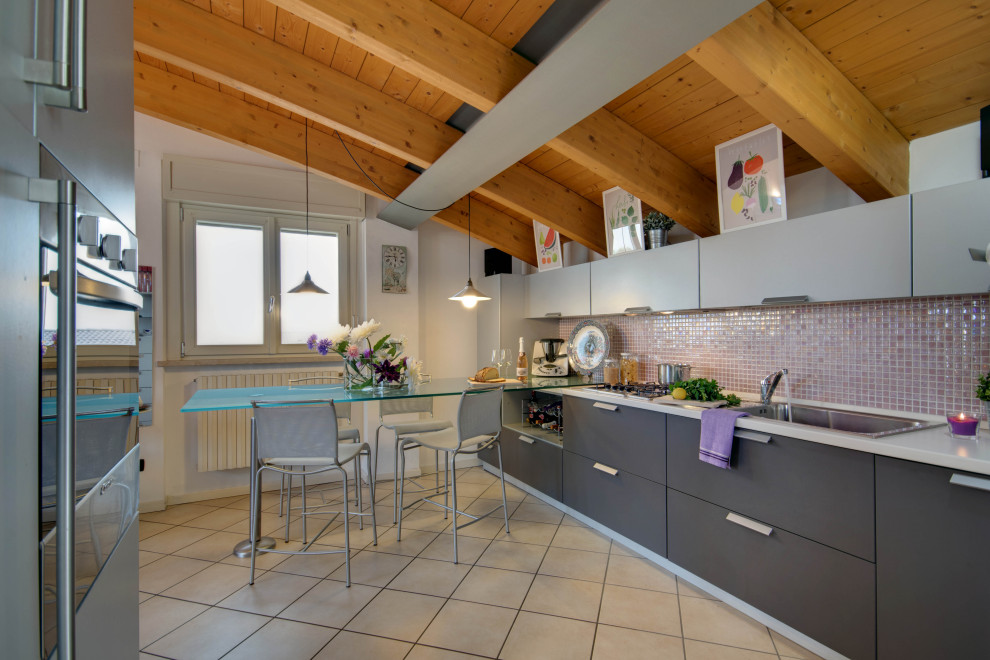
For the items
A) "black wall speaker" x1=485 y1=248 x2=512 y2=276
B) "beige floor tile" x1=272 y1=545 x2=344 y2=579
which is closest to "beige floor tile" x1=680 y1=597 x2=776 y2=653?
"beige floor tile" x1=272 y1=545 x2=344 y2=579

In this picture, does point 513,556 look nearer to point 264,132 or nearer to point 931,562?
point 931,562

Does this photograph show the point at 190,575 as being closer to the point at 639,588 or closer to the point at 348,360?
the point at 348,360

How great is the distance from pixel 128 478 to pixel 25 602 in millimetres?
703

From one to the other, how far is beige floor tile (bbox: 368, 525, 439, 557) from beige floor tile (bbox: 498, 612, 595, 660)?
908 millimetres

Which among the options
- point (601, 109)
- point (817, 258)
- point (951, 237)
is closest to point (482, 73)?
point (601, 109)

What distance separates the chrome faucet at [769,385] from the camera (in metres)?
2.47

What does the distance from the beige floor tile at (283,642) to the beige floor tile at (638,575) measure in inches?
56.0

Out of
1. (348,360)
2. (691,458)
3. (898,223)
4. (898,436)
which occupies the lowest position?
(691,458)

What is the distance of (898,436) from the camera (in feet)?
5.65

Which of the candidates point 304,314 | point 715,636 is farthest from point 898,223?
point 304,314

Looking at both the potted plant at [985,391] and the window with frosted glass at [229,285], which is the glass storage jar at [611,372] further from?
the window with frosted glass at [229,285]

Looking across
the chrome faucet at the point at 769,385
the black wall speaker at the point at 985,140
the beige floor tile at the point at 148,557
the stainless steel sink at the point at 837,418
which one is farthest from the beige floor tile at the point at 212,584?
the black wall speaker at the point at 985,140

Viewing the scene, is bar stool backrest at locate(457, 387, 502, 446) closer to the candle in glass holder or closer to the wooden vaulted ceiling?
the wooden vaulted ceiling

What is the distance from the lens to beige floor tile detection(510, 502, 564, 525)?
3.24 meters
